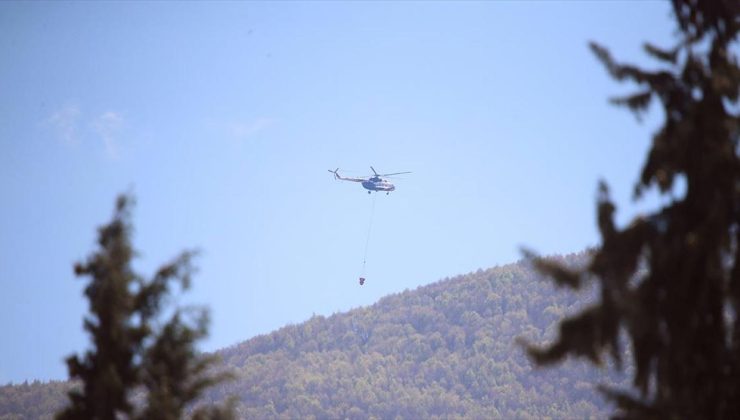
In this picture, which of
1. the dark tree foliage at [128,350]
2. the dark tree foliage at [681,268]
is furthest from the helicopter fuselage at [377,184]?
the dark tree foliage at [681,268]

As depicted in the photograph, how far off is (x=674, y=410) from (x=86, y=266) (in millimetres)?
11771

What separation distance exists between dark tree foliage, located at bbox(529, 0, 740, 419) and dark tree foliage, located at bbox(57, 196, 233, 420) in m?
8.37

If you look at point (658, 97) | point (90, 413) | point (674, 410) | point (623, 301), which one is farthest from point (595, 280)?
point (90, 413)

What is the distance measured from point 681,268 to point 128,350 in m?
10.8

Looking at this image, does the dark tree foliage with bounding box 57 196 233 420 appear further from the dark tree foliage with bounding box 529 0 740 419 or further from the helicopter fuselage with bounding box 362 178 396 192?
the helicopter fuselage with bounding box 362 178 396 192

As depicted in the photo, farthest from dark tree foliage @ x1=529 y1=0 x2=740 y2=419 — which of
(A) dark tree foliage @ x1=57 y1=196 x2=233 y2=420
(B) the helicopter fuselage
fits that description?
(B) the helicopter fuselage

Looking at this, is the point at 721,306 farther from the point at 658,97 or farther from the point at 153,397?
the point at 153,397

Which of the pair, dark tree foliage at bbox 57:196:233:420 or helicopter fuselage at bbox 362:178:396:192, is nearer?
dark tree foliage at bbox 57:196:233:420

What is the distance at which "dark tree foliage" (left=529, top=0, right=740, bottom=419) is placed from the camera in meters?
14.0

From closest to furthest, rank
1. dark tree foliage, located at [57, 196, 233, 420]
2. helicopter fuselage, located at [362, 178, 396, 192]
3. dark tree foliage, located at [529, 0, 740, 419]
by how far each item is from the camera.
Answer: dark tree foliage, located at [529, 0, 740, 419], dark tree foliage, located at [57, 196, 233, 420], helicopter fuselage, located at [362, 178, 396, 192]

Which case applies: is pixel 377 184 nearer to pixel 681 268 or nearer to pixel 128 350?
pixel 128 350

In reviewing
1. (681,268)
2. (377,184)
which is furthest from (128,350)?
(377,184)

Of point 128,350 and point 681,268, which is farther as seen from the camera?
point 128,350

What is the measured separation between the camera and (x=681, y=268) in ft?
47.7
